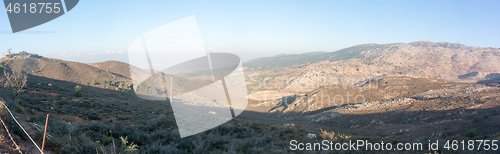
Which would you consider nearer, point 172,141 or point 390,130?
point 172,141

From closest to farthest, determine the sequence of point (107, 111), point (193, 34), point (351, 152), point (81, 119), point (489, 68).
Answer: point (193, 34), point (351, 152), point (81, 119), point (107, 111), point (489, 68)

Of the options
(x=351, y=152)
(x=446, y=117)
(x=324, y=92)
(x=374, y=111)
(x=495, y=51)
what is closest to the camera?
(x=351, y=152)

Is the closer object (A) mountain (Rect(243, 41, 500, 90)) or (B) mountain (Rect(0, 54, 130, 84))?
(B) mountain (Rect(0, 54, 130, 84))

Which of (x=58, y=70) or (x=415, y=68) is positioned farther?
(x=415, y=68)

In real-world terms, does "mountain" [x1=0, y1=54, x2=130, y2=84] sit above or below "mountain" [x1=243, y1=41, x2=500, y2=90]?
above

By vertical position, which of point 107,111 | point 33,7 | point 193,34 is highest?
point 33,7

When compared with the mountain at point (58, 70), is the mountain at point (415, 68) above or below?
below

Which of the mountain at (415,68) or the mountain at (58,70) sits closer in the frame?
the mountain at (58,70)

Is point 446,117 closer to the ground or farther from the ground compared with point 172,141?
closer to the ground

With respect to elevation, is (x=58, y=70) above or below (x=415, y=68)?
above

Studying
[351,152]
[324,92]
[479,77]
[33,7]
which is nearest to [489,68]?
[479,77]

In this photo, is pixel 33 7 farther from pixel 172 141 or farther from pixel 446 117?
pixel 446 117
